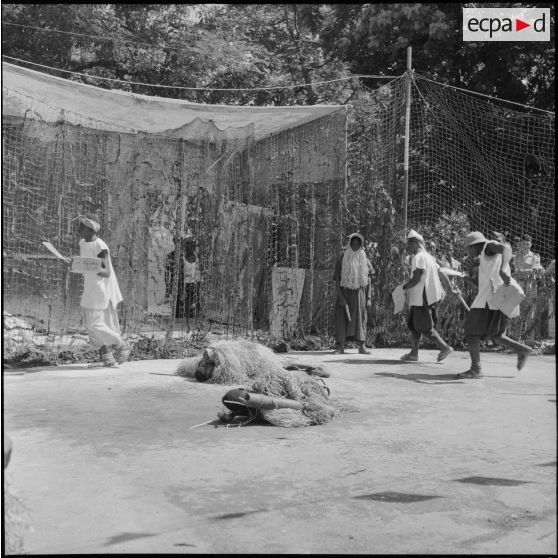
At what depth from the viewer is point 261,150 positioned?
441 inches

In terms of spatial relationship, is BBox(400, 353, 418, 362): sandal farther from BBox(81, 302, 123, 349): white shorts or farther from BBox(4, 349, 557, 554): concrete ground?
BBox(81, 302, 123, 349): white shorts

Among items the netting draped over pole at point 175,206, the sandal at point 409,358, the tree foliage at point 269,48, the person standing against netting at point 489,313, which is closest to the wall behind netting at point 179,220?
the netting draped over pole at point 175,206

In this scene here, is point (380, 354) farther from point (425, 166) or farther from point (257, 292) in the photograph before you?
point (425, 166)

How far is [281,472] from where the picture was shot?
4812 millimetres

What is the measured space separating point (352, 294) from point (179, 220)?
2.57 m

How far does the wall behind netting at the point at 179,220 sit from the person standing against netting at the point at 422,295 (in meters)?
1.78

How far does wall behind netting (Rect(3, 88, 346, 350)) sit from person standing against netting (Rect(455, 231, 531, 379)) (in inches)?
126

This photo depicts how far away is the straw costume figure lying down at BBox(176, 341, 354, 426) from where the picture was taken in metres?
6.11

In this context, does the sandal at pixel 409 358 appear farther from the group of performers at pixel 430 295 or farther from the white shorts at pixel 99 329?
the white shorts at pixel 99 329

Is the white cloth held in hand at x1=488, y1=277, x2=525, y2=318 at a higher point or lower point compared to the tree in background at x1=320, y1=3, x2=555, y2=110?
lower

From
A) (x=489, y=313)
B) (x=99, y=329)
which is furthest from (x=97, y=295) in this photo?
(x=489, y=313)

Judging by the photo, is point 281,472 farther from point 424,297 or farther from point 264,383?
point 424,297

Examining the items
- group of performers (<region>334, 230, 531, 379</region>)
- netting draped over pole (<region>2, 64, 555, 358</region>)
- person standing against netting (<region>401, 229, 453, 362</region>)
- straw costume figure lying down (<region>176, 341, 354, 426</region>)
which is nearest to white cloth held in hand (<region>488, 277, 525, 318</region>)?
group of performers (<region>334, 230, 531, 379</region>)

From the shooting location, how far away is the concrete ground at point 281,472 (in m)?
3.70
